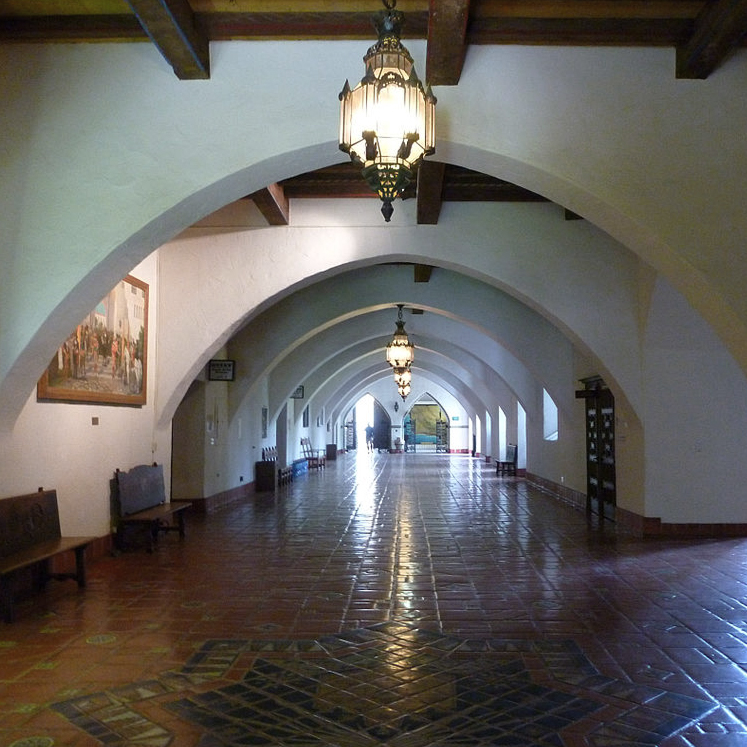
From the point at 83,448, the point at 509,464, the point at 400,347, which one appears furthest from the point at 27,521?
the point at 509,464

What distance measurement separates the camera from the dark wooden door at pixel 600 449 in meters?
10.5

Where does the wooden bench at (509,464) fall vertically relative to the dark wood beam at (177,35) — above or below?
below

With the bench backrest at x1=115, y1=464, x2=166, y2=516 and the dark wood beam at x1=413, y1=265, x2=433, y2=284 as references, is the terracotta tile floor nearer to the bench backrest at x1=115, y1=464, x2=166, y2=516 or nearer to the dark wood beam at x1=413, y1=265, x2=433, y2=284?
the bench backrest at x1=115, y1=464, x2=166, y2=516

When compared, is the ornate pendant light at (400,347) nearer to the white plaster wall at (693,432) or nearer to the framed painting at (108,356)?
the white plaster wall at (693,432)

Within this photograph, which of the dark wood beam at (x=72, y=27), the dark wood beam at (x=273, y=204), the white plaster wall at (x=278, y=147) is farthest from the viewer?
the dark wood beam at (x=273, y=204)

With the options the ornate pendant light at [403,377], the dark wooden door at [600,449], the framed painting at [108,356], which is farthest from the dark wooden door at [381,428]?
the framed painting at [108,356]

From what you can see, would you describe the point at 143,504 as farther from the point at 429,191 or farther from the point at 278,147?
the point at 278,147

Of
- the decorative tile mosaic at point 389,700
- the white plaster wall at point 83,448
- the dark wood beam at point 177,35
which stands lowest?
the decorative tile mosaic at point 389,700

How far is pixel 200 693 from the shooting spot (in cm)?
389

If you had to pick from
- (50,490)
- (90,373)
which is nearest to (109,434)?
(90,373)

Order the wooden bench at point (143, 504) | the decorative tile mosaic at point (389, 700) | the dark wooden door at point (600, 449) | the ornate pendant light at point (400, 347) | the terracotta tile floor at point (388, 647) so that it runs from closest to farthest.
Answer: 1. the decorative tile mosaic at point (389, 700)
2. the terracotta tile floor at point (388, 647)
3. the wooden bench at point (143, 504)
4. the dark wooden door at point (600, 449)
5. the ornate pendant light at point (400, 347)

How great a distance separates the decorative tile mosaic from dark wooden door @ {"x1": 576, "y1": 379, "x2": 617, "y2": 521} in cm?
A: 610

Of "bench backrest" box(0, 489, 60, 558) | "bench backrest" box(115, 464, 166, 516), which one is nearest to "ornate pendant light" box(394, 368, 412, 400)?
"bench backrest" box(115, 464, 166, 516)

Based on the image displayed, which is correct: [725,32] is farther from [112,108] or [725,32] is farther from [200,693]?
[200,693]
